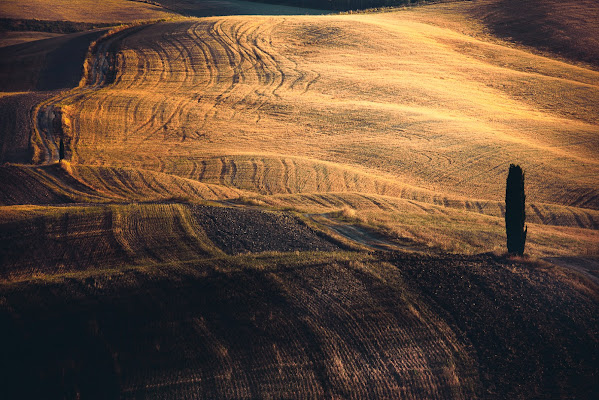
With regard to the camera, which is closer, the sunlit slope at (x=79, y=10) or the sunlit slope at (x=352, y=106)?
the sunlit slope at (x=352, y=106)

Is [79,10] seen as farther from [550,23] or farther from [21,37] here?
[550,23]

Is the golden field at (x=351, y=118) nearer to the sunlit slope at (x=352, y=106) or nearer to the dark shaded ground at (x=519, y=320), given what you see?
the sunlit slope at (x=352, y=106)

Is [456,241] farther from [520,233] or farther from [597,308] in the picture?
[597,308]

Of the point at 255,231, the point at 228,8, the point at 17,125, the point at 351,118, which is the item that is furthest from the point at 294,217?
the point at 228,8

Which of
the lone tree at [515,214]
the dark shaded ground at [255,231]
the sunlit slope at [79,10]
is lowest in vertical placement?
the dark shaded ground at [255,231]

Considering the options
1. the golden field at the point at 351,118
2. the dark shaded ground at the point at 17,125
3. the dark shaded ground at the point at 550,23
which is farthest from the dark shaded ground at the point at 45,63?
the dark shaded ground at the point at 550,23

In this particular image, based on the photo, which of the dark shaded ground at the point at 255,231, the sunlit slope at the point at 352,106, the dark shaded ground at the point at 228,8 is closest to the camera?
the dark shaded ground at the point at 255,231

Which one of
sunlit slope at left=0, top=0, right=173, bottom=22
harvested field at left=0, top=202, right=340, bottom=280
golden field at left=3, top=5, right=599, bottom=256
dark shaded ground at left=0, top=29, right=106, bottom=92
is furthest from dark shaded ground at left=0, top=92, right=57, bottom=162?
sunlit slope at left=0, top=0, right=173, bottom=22
